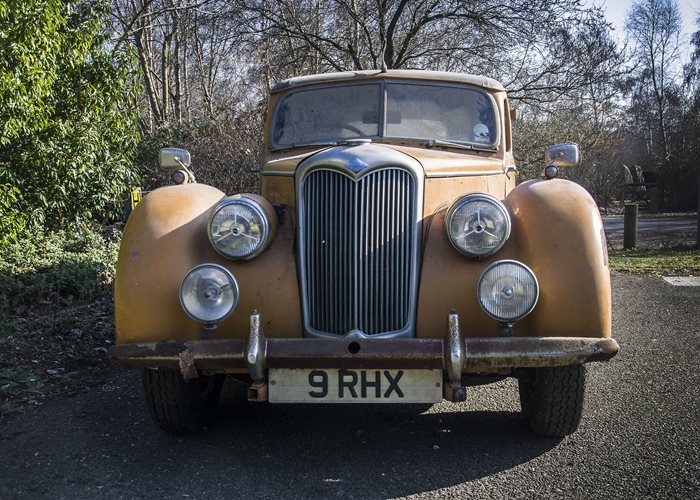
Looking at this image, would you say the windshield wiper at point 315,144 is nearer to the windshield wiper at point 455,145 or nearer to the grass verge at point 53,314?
the windshield wiper at point 455,145

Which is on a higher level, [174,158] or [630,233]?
[174,158]

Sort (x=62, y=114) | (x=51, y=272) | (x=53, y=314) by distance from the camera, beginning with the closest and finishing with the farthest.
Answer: (x=53, y=314)
(x=51, y=272)
(x=62, y=114)

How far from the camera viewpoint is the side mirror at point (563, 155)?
195 inches

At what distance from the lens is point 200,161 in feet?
42.1

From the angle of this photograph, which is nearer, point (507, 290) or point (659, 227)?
point (507, 290)

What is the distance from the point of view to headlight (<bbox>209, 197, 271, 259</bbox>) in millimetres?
3840

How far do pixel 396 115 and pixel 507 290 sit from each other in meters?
1.92

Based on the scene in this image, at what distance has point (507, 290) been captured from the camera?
355cm

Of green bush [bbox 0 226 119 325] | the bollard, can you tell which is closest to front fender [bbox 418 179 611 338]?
green bush [bbox 0 226 119 325]

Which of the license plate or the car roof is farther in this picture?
the car roof

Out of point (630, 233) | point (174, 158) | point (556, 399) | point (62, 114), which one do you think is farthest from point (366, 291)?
point (630, 233)

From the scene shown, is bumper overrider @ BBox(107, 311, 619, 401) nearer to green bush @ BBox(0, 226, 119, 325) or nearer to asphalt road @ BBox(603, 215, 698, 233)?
green bush @ BBox(0, 226, 119, 325)

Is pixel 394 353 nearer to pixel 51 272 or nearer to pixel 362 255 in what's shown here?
pixel 362 255

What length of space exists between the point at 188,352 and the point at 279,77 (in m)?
12.7
